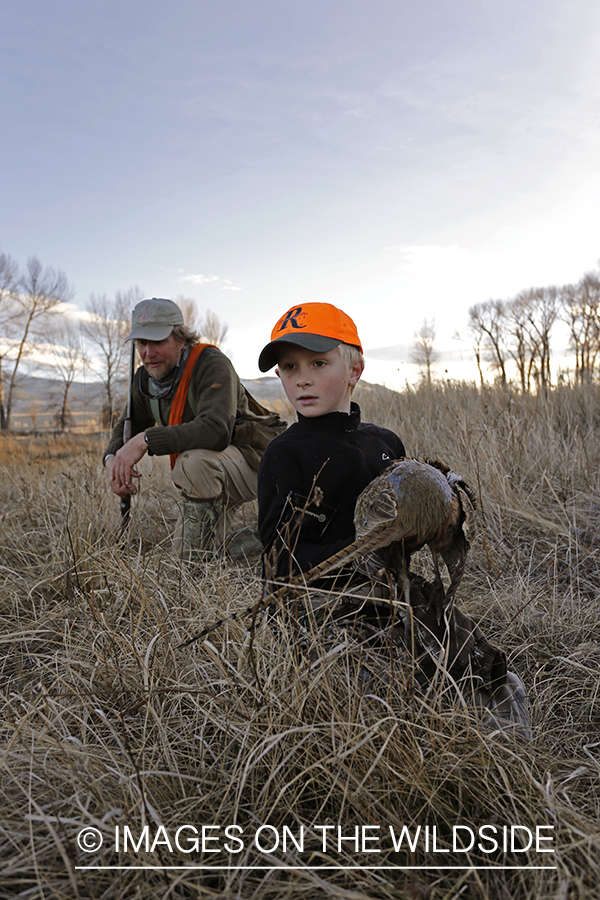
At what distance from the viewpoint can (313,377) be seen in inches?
70.4

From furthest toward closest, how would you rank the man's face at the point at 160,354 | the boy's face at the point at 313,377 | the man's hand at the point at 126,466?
the man's face at the point at 160,354
the man's hand at the point at 126,466
the boy's face at the point at 313,377

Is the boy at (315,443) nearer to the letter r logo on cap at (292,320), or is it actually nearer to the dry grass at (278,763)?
the letter r logo on cap at (292,320)

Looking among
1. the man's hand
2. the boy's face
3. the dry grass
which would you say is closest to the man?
the man's hand

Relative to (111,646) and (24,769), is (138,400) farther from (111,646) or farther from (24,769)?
(24,769)

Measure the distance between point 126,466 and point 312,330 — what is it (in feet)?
6.77

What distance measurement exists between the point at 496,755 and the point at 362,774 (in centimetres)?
32

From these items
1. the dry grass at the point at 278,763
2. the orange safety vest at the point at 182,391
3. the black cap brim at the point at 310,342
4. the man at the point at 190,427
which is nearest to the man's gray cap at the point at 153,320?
the man at the point at 190,427

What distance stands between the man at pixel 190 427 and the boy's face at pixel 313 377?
5.70 ft

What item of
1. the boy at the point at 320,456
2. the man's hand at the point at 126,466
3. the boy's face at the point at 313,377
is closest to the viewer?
the boy at the point at 320,456

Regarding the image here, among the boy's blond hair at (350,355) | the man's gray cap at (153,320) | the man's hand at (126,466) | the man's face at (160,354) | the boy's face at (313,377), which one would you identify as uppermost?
the man's gray cap at (153,320)

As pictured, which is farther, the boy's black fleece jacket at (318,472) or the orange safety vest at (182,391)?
the orange safety vest at (182,391)

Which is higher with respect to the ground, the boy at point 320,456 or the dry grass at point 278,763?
the boy at point 320,456

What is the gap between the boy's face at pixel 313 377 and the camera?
1.79 m

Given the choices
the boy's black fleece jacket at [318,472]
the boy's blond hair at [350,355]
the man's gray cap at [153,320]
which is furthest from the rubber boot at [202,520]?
the boy's blond hair at [350,355]
